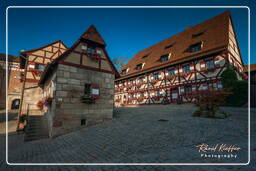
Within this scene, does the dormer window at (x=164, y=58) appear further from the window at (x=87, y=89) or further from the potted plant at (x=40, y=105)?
the potted plant at (x=40, y=105)

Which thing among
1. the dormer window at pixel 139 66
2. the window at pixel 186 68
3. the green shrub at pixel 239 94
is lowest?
the green shrub at pixel 239 94

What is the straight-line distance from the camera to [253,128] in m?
6.07

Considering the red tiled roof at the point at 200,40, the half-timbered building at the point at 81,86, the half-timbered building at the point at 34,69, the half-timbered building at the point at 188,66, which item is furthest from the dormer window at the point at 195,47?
the half-timbered building at the point at 34,69

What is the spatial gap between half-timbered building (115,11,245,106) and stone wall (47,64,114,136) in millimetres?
7910

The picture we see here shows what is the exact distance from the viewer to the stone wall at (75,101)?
7.39 metres

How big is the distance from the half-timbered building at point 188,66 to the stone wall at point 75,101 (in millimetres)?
7910

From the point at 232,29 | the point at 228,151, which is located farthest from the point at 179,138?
the point at 232,29

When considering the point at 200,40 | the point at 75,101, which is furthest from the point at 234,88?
the point at 75,101

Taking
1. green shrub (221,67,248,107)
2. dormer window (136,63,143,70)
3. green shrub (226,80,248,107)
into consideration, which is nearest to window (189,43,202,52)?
green shrub (221,67,248,107)

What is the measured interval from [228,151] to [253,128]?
3.92 m

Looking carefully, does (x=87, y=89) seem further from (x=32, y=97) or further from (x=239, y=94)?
(x=239, y=94)

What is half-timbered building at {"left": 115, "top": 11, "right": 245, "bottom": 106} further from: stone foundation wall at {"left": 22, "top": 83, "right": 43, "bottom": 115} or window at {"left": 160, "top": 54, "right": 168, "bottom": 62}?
stone foundation wall at {"left": 22, "top": 83, "right": 43, "bottom": 115}

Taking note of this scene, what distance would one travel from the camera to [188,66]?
16.3 meters

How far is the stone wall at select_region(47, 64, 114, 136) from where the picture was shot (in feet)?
24.2
